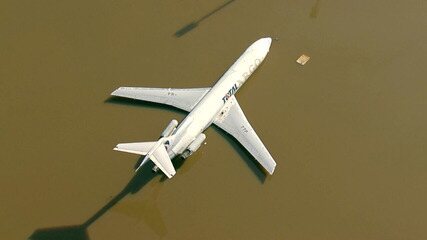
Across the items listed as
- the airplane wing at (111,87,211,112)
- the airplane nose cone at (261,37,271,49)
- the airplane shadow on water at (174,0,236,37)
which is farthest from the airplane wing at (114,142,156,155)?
the airplane nose cone at (261,37,271,49)

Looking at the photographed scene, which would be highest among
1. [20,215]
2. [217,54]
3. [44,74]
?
[217,54]

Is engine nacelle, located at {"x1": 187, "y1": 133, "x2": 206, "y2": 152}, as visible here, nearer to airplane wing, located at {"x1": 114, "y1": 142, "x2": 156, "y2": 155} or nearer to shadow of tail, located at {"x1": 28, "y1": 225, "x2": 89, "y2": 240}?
airplane wing, located at {"x1": 114, "y1": 142, "x2": 156, "y2": 155}

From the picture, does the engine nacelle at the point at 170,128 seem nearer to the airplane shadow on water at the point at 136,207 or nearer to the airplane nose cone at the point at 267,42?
the airplane shadow on water at the point at 136,207

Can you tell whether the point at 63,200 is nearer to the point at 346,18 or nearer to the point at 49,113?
the point at 49,113

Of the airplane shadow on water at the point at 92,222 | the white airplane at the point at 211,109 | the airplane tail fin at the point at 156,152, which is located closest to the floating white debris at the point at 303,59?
the white airplane at the point at 211,109

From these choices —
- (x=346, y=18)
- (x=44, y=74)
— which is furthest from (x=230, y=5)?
(x=44, y=74)
